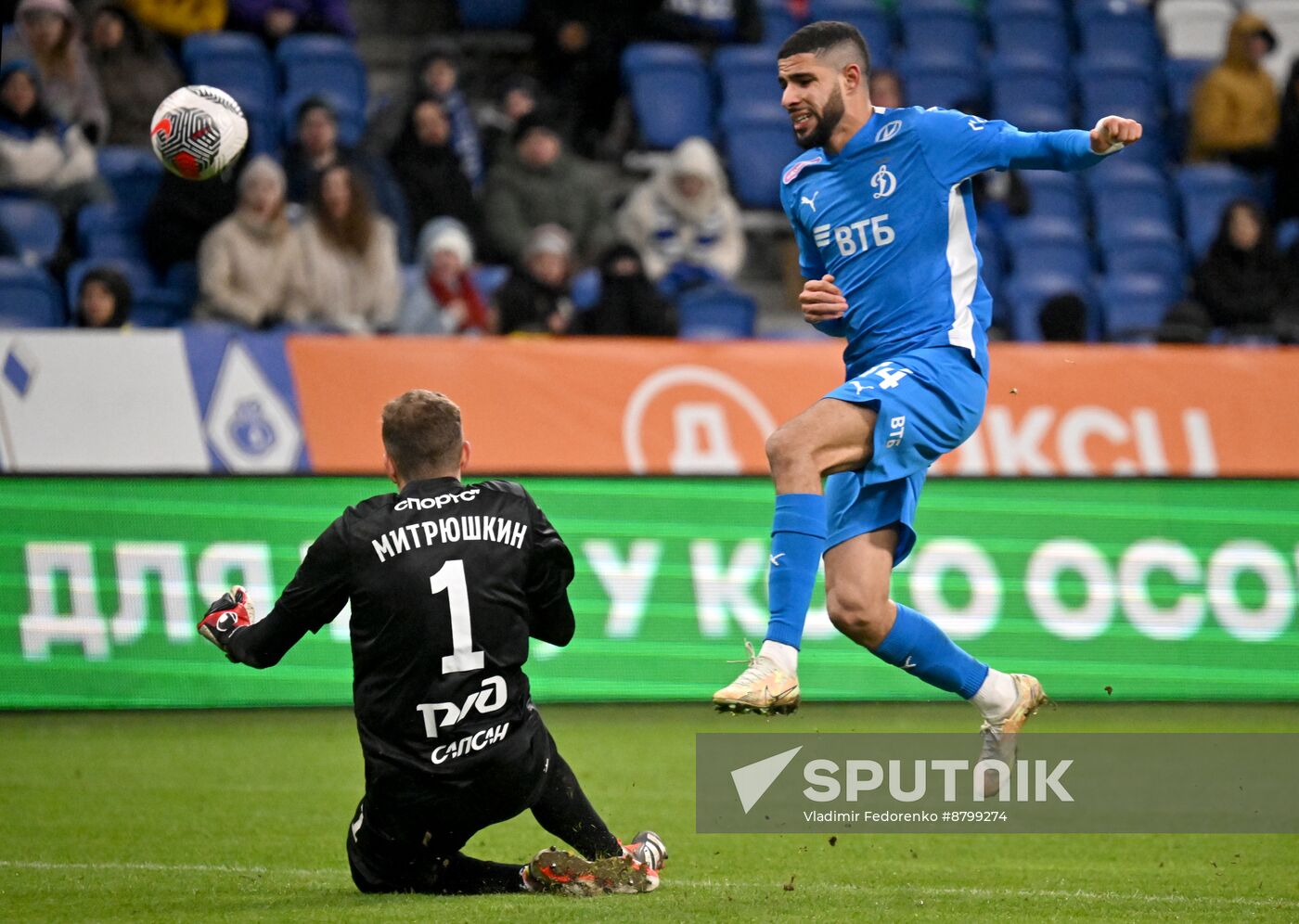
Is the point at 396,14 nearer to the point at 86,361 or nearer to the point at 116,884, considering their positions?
the point at 86,361

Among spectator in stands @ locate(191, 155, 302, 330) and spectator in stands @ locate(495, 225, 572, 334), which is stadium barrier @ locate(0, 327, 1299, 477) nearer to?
spectator in stands @ locate(191, 155, 302, 330)

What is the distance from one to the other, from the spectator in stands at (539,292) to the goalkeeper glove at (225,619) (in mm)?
7705

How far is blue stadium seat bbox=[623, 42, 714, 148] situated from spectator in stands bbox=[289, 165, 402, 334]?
2.99 m

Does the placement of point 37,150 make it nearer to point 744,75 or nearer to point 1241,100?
point 744,75

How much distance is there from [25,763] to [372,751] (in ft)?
11.6

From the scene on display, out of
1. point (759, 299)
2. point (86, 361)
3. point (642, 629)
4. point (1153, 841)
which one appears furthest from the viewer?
point (759, 299)

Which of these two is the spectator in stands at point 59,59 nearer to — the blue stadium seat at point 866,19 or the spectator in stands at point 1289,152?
the blue stadium seat at point 866,19

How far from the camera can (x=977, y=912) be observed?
494cm

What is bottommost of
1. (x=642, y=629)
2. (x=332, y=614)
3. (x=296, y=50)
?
(x=642, y=629)

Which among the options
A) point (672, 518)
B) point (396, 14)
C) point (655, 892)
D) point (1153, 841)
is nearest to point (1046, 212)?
point (396, 14)

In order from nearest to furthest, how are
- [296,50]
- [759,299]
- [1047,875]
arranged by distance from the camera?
[1047,875] < [296,50] < [759,299]

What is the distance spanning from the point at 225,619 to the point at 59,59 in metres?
8.97

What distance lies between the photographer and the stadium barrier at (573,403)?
11.3 m

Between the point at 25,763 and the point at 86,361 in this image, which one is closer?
the point at 25,763
